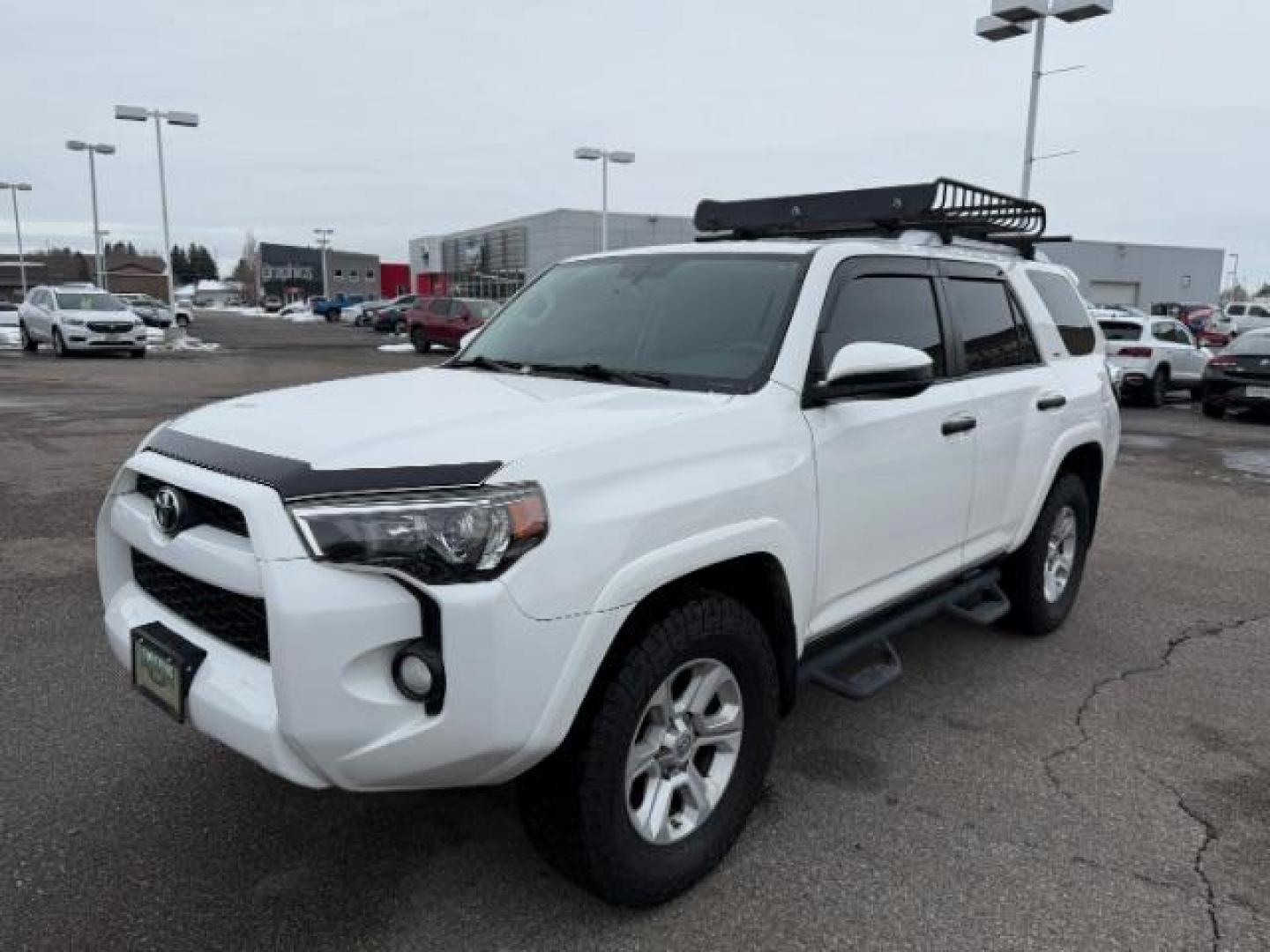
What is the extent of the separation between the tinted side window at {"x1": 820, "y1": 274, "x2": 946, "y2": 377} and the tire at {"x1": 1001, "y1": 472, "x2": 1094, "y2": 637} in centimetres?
128

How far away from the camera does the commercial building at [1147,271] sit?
63344mm

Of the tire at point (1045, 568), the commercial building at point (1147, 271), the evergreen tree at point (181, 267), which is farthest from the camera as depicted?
the evergreen tree at point (181, 267)

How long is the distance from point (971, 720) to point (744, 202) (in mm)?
2554

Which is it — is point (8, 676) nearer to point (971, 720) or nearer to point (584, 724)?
point (584, 724)

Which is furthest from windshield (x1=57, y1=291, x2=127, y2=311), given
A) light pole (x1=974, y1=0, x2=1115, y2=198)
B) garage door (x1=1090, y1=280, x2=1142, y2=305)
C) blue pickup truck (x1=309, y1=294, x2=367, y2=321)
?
garage door (x1=1090, y1=280, x2=1142, y2=305)

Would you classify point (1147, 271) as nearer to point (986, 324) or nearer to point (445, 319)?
point (445, 319)

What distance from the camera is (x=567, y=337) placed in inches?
143

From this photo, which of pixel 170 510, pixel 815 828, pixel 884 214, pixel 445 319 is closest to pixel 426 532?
pixel 170 510

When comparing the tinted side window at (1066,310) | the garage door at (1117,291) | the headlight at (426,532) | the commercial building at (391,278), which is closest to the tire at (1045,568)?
the tinted side window at (1066,310)

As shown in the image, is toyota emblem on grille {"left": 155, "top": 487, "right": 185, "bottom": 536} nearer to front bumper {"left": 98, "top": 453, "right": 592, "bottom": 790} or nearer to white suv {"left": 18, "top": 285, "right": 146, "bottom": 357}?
front bumper {"left": 98, "top": 453, "right": 592, "bottom": 790}

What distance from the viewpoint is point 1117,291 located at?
6469 cm

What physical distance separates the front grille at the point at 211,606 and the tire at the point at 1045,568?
355cm

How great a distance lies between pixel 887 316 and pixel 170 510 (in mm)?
2497

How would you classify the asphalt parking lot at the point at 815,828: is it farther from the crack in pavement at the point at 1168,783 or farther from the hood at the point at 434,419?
Result: the hood at the point at 434,419
